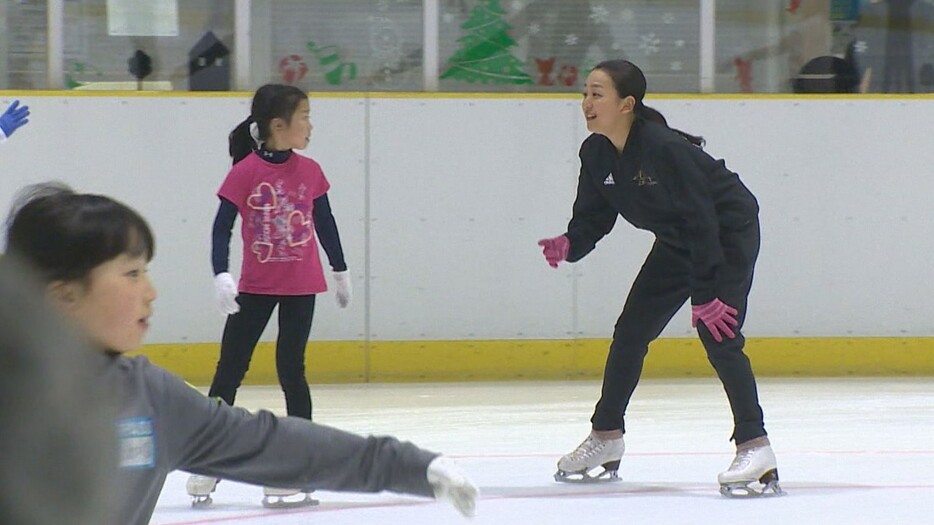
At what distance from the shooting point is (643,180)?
4680 millimetres

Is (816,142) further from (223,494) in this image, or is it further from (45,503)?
(45,503)

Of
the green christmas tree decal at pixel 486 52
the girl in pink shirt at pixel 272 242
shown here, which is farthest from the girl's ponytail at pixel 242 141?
the green christmas tree decal at pixel 486 52

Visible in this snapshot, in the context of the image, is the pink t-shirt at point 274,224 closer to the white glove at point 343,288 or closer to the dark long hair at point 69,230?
the white glove at point 343,288

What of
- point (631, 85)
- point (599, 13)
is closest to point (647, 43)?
point (599, 13)

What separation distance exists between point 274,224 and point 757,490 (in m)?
1.73

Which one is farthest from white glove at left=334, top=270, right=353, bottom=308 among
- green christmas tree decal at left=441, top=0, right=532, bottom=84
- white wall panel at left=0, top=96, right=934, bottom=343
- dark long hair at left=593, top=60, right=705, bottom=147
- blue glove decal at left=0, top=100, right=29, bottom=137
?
green christmas tree decal at left=441, top=0, right=532, bottom=84

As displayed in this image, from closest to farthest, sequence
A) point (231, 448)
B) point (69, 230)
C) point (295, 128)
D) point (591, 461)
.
→ point (69, 230) < point (231, 448) < point (295, 128) < point (591, 461)

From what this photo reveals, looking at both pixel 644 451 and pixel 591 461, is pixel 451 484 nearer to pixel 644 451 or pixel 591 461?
pixel 591 461

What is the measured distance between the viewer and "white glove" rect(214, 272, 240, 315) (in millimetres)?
4820

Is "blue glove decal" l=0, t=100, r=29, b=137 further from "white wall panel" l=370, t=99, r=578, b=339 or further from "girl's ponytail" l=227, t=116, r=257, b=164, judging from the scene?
"white wall panel" l=370, t=99, r=578, b=339

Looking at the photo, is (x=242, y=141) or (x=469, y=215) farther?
(x=469, y=215)

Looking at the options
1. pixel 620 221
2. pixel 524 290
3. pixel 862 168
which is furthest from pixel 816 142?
pixel 524 290

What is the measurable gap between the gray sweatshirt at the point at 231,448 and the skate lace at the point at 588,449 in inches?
127

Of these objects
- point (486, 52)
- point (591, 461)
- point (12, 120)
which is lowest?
point (591, 461)
